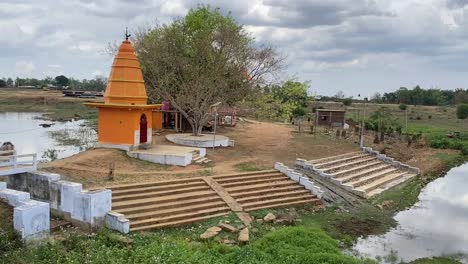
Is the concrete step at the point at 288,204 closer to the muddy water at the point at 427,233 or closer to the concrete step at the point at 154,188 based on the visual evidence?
the concrete step at the point at 154,188

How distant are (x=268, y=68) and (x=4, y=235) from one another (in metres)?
19.3

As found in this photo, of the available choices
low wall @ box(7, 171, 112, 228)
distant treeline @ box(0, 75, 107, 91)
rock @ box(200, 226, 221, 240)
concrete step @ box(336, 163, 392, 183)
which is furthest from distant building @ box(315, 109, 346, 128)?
distant treeline @ box(0, 75, 107, 91)

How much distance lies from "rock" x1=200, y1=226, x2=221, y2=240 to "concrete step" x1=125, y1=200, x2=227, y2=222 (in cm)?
161

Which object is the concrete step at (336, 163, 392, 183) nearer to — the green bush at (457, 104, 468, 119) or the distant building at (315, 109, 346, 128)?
the distant building at (315, 109, 346, 128)

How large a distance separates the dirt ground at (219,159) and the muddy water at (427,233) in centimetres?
645

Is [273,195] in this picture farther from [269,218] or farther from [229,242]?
[229,242]

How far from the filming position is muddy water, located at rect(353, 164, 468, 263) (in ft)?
46.0

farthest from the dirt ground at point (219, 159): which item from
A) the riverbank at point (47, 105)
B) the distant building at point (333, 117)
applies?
the riverbank at point (47, 105)

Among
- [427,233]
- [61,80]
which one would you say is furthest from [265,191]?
[61,80]

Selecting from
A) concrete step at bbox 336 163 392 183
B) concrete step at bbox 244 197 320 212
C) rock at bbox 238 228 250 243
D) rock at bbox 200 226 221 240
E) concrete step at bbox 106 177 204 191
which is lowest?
rock at bbox 238 228 250 243

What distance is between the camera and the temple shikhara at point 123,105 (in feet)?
69.8

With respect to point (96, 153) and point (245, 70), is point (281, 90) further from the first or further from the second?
point (96, 153)

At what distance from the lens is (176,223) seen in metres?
14.6

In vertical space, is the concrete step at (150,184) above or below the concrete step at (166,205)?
above
